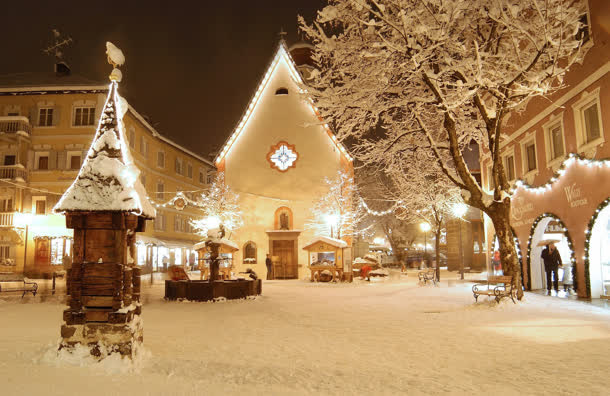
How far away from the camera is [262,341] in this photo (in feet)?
27.1

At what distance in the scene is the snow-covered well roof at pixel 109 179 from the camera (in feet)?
22.0

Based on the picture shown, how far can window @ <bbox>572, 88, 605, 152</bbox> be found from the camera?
1379 cm

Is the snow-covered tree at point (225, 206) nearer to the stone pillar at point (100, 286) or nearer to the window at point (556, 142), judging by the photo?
the window at point (556, 142)

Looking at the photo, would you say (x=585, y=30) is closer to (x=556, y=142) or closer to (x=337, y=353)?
(x=556, y=142)

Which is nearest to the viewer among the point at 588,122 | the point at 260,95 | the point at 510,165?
the point at 588,122

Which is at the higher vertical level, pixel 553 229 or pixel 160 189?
pixel 160 189

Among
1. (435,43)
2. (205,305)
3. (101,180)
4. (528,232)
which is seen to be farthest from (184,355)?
(528,232)

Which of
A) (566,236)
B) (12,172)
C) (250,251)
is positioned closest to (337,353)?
(566,236)

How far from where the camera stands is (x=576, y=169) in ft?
49.1

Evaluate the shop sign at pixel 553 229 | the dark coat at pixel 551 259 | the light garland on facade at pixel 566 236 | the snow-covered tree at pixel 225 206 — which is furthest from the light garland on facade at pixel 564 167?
the snow-covered tree at pixel 225 206

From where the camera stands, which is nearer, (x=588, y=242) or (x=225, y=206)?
(x=588, y=242)

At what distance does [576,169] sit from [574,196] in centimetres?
90

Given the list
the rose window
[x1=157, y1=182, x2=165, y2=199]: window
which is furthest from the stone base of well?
[x1=157, y1=182, x2=165, y2=199]: window

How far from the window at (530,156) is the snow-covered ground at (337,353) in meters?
8.35
